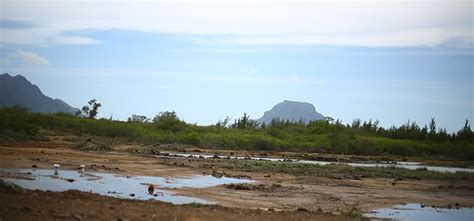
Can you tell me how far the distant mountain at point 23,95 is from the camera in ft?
138

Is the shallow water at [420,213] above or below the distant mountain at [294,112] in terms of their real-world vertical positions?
below

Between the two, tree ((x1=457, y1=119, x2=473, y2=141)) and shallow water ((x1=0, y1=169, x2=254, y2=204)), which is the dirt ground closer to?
shallow water ((x1=0, y1=169, x2=254, y2=204))

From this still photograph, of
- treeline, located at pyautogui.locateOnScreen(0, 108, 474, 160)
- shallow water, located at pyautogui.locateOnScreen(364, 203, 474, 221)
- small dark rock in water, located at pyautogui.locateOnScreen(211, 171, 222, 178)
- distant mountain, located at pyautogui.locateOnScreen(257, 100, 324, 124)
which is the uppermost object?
distant mountain, located at pyautogui.locateOnScreen(257, 100, 324, 124)

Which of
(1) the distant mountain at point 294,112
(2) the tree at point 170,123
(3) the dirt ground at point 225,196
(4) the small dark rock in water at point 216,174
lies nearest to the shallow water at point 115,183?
(4) the small dark rock in water at point 216,174

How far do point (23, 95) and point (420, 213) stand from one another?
48341 millimetres

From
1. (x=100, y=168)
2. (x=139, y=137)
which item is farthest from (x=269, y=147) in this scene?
(x=100, y=168)

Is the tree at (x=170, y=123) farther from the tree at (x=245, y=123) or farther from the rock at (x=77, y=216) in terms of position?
the rock at (x=77, y=216)

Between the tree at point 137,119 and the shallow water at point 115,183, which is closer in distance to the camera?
the shallow water at point 115,183

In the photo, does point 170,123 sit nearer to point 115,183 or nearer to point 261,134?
point 261,134

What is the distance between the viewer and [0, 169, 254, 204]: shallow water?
15.8 metres

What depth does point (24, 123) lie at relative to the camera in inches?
1393

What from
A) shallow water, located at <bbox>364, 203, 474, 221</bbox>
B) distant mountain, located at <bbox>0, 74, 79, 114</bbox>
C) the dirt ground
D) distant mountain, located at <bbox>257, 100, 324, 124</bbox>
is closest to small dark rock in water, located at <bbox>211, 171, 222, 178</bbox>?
the dirt ground

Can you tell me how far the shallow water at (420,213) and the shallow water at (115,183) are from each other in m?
4.93

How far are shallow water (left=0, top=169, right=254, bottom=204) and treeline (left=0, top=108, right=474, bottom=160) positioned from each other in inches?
599
